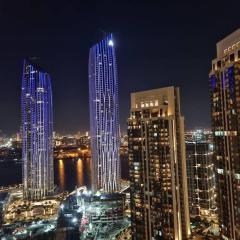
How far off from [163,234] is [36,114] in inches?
1100

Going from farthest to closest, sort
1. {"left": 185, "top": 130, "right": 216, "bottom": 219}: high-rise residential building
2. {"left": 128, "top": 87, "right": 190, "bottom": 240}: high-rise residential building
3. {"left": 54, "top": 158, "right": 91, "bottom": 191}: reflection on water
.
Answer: {"left": 54, "top": 158, "right": 91, "bottom": 191}: reflection on water, {"left": 185, "top": 130, "right": 216, "bottom": 219}: high-rise residential building, {"left": 128, "top": 87, "right": 190, "bottom": 240}: high-rise residential building

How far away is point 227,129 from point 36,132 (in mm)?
30715

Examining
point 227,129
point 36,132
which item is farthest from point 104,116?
point 227,129

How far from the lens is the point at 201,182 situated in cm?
2614

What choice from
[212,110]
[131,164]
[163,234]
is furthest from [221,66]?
[163,234]

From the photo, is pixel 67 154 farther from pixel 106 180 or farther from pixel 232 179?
pixel 232 179

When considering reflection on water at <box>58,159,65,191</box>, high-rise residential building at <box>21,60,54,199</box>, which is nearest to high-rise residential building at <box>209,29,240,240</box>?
high-rise residential building at <box>21,60,54,199</box>

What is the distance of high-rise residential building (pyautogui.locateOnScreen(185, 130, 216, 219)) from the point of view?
2561 centimetres

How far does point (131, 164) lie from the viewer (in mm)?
19547

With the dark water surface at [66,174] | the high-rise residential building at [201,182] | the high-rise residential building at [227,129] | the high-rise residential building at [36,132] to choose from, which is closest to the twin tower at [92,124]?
the high-rise residential building at [36,132]

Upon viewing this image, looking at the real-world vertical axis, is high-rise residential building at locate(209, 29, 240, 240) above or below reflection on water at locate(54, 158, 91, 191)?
above

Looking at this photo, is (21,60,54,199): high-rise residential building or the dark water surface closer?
(21,60,54,199): high-rise residential building

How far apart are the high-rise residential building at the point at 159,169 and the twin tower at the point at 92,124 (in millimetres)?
16770

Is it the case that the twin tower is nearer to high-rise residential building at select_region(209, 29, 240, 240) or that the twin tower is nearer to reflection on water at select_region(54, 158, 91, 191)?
reflection on water at select_region(54, 158, 91, 191)
